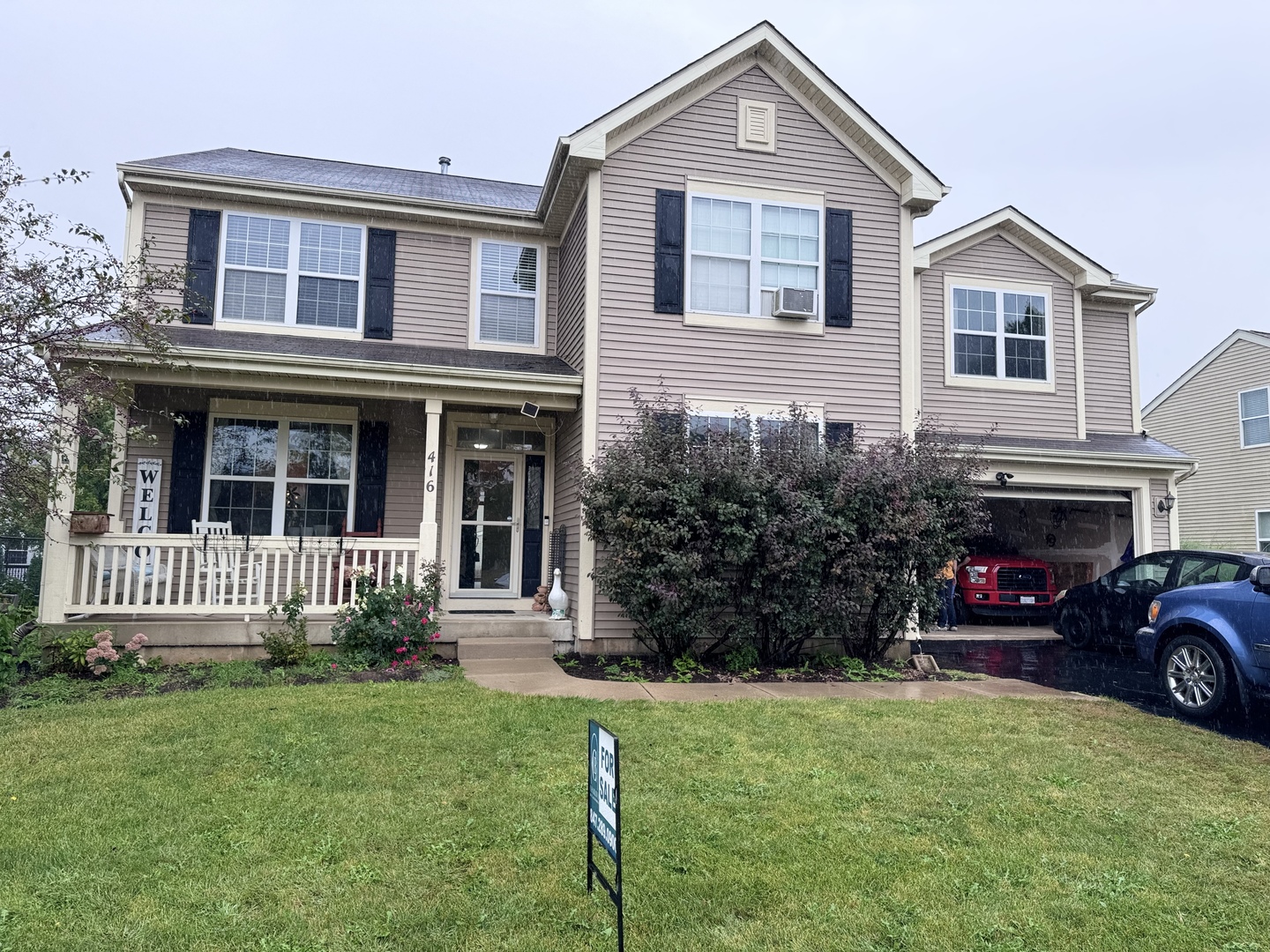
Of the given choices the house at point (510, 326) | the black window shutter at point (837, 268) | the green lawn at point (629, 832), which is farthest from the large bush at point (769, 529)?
the green lawn at point (629, 832)

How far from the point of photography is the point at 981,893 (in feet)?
10.8

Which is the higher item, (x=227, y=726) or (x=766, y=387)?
(x=766, y=387)

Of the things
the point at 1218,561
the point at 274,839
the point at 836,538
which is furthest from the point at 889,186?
the point at 274,839

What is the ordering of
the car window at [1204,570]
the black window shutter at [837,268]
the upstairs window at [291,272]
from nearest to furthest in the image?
the car window at [1204,570]
the upstairs window at [291,272]
the black window shutter at [837,268]

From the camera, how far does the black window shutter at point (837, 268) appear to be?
10.3m

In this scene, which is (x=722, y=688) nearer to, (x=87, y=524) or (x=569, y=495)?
(x=569, y=495)

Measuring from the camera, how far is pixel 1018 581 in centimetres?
1414

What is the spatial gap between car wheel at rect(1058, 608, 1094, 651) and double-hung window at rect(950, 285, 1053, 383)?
3.80m

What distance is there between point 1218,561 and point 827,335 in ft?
16.2

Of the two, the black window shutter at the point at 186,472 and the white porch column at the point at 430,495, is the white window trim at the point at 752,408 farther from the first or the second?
the black window shutter at the point at 186,472

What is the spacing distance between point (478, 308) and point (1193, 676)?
882cm

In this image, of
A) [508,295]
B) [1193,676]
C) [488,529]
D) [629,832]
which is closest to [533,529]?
[488,529]

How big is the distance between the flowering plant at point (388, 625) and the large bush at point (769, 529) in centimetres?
189

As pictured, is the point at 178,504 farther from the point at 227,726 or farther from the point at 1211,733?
the point at 1211,733
